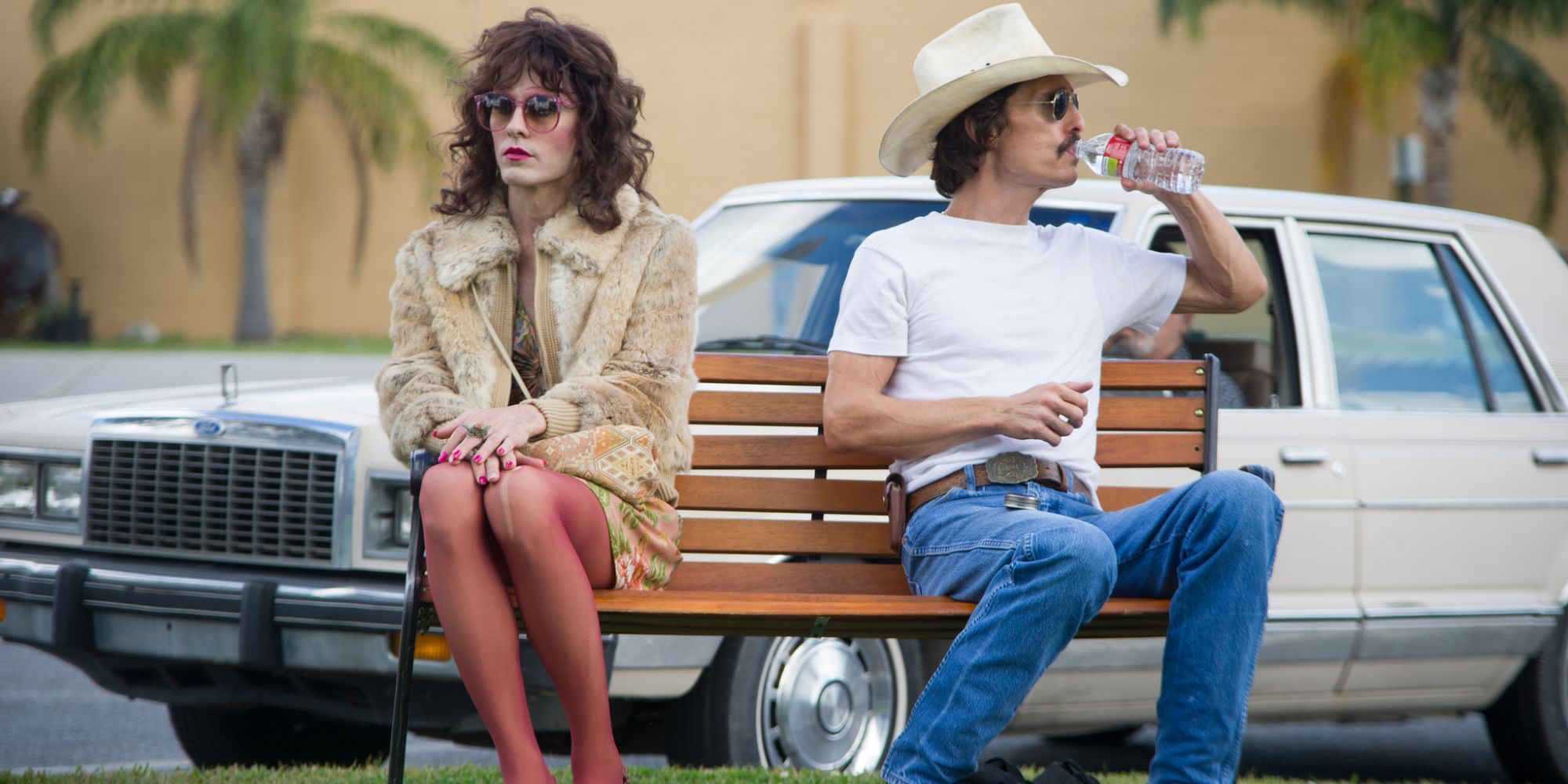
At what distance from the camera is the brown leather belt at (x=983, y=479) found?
3668 mm

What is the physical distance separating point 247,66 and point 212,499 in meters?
18.7

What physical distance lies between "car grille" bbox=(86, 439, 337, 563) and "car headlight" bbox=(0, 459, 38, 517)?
0.25m

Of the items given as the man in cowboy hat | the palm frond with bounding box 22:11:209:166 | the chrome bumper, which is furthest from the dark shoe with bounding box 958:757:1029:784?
the palm frond with bounding box 22:11:209:166

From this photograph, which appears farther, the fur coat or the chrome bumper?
the chrome bumper

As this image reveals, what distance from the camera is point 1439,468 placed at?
5.18 metres

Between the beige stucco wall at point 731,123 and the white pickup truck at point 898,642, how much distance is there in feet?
56.0

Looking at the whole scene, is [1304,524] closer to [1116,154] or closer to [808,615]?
[1116,154]

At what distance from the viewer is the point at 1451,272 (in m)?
5.66

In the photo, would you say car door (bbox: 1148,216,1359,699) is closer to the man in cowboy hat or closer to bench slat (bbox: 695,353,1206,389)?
bench slat (bbox: 695,353,1206,389)

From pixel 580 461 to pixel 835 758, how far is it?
5.09ft

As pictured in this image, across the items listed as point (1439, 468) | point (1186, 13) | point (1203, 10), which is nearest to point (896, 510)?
point (1439, 468)

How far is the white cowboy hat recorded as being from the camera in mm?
3719

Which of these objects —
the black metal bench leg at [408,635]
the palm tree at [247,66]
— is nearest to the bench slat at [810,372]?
the black metal bench leg at [408,635]

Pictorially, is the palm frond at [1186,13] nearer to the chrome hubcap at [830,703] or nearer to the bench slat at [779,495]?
the chrome hubcap at [830,703]
